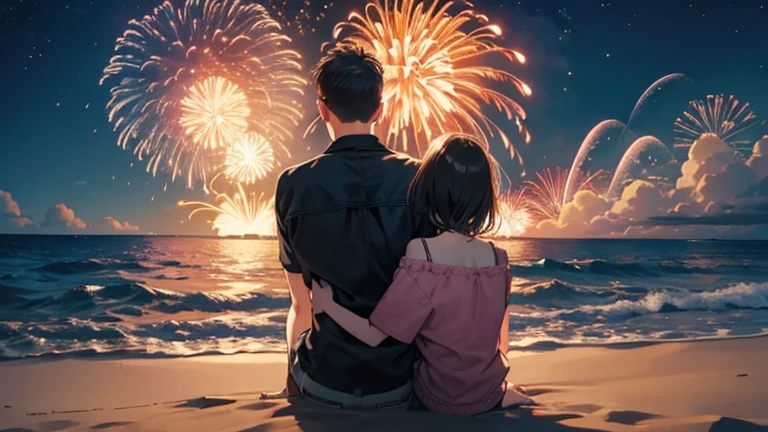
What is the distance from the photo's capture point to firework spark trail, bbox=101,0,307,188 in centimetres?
922

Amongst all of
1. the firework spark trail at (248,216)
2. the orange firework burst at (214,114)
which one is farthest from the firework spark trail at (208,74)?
the firework spark trail at (248,216)

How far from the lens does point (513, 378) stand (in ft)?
17.2

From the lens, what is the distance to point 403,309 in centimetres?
199

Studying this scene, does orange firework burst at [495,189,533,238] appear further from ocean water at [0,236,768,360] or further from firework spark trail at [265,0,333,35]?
firework spark trail at [265,0,333,35]

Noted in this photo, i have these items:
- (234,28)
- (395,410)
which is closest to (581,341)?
(395,410)

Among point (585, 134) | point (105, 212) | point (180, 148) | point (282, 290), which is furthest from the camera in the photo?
point (105, 212)

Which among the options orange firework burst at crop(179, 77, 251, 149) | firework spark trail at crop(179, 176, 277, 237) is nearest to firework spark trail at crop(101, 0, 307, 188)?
orange firework burst at crop(179, 77, 251, 149)

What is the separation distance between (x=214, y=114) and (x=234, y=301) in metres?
3.24

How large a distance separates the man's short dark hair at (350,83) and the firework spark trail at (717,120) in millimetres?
13728

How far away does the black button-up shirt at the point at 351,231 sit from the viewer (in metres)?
2.06

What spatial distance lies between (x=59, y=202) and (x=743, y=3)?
1511cm

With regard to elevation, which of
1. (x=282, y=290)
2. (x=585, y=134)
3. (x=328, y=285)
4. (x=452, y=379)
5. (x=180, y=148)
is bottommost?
(x=282, y=290)

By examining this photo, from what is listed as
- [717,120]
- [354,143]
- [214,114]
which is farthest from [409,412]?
[717,120]

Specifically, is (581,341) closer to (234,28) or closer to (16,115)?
(234,28)
